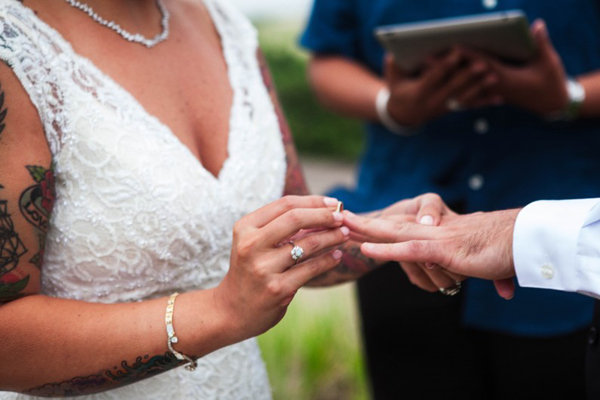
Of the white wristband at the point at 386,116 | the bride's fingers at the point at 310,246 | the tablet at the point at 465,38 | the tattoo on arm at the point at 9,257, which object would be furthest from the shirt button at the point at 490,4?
the tattoo on arm at the point at 9,257

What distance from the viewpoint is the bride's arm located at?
144 cm

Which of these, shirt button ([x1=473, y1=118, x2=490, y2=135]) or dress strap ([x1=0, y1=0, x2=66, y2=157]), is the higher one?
dress strap ([x1=0, y1=0, x2=66, y2=157])

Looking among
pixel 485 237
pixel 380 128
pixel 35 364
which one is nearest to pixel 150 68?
pixel 35 364

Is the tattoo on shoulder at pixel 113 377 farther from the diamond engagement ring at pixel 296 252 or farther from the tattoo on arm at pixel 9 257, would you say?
the diamond engagement ring at pixel 296 252

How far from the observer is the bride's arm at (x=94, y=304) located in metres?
1.44

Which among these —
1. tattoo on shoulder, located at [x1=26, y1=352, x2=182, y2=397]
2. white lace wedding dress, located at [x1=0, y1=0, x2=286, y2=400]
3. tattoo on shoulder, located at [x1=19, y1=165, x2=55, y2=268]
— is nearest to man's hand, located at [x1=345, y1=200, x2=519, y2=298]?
white lace wedding dress, located at [x1=0, y1=0, x2=286, y2=400]

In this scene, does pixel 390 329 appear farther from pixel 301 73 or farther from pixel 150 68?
pixel 301 73

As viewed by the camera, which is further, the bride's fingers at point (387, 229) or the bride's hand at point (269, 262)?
the bride's fingers at point (387, 229)

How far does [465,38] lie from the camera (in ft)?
7.46

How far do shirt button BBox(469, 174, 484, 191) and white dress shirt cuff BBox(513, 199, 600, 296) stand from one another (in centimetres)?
91

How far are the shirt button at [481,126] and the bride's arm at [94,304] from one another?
1121mm

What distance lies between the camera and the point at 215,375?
1857 millimetres

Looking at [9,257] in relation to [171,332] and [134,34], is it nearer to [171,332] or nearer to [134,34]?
[171,332]

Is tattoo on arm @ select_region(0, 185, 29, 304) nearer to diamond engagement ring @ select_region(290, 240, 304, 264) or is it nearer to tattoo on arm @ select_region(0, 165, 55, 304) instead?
tattoo on arm @ select_region(0, 165, 55, 304)
